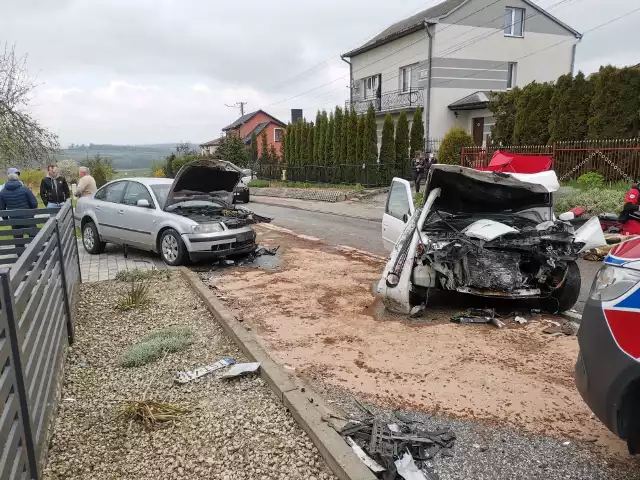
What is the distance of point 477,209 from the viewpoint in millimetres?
6770

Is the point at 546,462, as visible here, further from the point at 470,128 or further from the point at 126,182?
the point at 470,128

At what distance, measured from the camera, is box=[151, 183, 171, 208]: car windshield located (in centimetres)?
907

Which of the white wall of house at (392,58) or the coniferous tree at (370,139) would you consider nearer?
the coniferous tree at (370,139)

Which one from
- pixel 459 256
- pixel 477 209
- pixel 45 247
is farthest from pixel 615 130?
pixel 45 247

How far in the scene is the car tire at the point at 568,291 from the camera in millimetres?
5738

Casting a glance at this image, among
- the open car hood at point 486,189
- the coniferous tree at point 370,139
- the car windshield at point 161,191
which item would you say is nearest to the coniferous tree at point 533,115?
the coniferous tree at point 370,139

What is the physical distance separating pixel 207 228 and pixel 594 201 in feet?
32.9

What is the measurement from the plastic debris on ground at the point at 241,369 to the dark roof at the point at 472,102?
23.8 m

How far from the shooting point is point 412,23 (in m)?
29.0

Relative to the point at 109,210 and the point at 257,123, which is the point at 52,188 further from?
the point at 257,123

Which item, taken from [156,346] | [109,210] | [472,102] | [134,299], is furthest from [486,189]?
[472,102]

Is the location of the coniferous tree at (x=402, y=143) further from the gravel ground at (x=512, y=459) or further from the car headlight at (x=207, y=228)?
the gravel ground at (x=512, y=459)

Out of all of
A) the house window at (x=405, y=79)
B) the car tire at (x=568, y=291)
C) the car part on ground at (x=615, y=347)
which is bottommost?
the car tire at (x=568, y=291)

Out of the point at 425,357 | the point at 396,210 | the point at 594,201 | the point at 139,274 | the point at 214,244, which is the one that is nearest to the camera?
the point at 425,357
